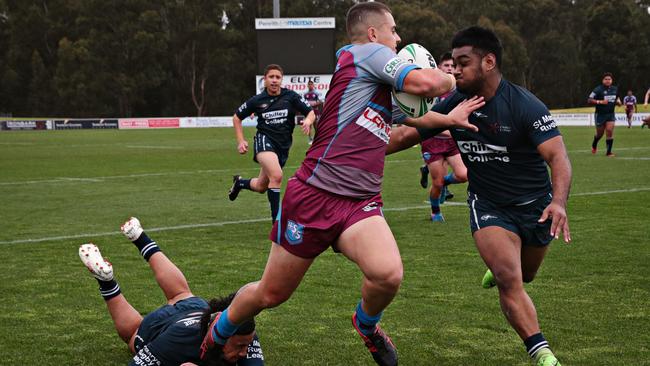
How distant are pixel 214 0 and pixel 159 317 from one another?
80.3 meters

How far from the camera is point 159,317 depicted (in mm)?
5914

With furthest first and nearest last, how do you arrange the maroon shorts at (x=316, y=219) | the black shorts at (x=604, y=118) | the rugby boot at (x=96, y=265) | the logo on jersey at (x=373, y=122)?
the black shorts at (x=604, y=118)
the rugby boot at (x=96, y=265)
the logo on jersey at (x=373, y=122)
the maroon shorts at (x=316, y=219)

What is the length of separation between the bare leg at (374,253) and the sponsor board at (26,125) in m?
62.5

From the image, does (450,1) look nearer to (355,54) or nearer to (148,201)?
(148,201)

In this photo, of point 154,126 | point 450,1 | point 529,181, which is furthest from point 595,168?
point 450,1

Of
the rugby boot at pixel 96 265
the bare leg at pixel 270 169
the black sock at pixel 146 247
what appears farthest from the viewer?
the bare leg at pixel 270 169

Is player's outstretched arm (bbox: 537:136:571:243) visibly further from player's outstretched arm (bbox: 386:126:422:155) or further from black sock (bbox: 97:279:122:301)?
black sock (bbox: 97:279:122:301)

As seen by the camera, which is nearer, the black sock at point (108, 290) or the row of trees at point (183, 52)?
the black sock at point (108, 290)

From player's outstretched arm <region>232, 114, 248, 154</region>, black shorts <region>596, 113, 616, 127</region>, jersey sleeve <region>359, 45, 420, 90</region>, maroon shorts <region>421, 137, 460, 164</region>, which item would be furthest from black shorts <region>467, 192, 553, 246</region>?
black shorts <region>596, 113, 616, 127</region>

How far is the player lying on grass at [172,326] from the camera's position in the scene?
5348mm

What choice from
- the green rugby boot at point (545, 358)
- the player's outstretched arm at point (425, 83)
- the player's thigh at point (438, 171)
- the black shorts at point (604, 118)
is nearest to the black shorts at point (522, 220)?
the green rugby boot at point (545, 358)

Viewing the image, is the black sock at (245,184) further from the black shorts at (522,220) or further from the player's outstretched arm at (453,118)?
the player's outstretched arm at (453,118)

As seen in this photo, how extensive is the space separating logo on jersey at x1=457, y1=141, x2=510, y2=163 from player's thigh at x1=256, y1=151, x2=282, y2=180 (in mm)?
6659

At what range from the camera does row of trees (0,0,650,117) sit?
79812 mm
